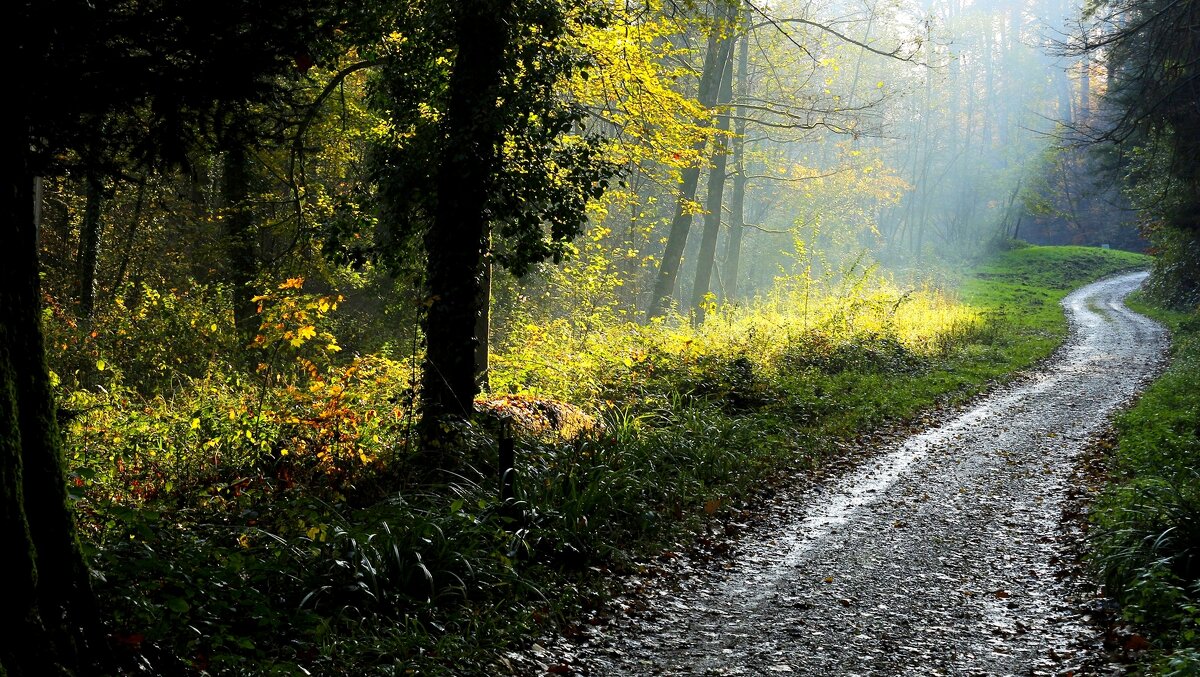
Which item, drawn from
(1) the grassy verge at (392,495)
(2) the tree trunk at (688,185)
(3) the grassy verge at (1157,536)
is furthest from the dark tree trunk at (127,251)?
(3) the grassy verge at (1157,536)

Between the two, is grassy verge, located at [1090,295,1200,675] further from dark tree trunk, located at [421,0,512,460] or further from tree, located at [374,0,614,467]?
dark tree trunk, located at [421,0,512,460]

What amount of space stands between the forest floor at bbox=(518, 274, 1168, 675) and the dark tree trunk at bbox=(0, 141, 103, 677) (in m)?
2.59

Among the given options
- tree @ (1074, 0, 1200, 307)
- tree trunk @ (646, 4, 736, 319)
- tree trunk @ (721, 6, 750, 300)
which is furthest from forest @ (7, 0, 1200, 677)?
tree trunk @ (721, 6, 750, 300)

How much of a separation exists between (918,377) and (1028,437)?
16.3 feet

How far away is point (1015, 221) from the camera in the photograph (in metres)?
68.6

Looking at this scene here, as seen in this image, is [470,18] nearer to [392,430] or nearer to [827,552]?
[392,430]

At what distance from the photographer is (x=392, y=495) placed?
7.02m

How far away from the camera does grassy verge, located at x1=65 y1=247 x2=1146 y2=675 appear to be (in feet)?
15.5

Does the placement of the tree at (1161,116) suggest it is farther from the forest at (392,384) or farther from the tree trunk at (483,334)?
the tree trunk at (483,334)

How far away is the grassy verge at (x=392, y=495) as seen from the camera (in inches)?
186

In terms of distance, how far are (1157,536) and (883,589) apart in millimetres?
2207

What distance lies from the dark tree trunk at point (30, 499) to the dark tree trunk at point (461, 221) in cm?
425

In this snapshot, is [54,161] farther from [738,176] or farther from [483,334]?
[738,176]

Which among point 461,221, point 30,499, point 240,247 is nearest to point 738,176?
point 240,247
